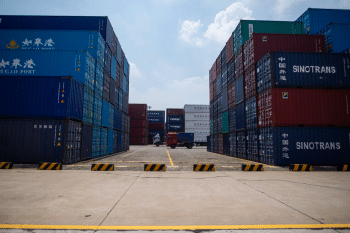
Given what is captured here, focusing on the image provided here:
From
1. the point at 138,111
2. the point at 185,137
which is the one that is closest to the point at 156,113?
the point at 138,111

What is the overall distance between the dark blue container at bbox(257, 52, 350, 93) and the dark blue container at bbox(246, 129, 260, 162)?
422cm

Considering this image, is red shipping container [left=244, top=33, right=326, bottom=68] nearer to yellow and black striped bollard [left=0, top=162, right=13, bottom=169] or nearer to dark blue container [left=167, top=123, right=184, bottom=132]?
yellow and black striped bollard [left=0, top=162, right=13, bottom=169]

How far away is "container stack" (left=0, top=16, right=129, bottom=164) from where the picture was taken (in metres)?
12.2

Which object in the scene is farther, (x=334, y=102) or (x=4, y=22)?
(x=4, y=22)

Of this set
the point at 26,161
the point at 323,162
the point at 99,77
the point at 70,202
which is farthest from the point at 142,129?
the point at 70,202

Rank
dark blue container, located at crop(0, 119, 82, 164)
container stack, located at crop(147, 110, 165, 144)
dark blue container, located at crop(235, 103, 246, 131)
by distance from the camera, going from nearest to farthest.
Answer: dark blue container, located at crop(0, 119, 82, 164)
dark blue container, located at crop(235, 103, 246, 131)
container stack, located at crop(147, 110, 165, 144)

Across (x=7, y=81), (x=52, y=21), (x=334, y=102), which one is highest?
(x=52, y=21)

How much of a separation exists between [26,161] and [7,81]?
513 centimetres

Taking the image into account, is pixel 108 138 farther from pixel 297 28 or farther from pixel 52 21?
pixel 297 28

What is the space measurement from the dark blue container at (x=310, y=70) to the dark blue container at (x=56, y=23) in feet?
51.5

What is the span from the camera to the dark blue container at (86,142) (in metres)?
15.0

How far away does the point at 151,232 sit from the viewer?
11.1 feet

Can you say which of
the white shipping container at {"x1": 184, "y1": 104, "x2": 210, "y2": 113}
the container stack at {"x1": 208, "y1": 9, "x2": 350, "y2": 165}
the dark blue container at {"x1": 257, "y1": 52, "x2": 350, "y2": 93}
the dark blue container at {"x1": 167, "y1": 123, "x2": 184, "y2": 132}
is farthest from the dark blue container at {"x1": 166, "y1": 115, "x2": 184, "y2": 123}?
the dark blue container at {"x1": 257, "y1": 52, "x2": 350, "y2": 93}

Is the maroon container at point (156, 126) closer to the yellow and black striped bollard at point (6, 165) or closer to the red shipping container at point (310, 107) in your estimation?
the red shipping container at point (310, 107)
